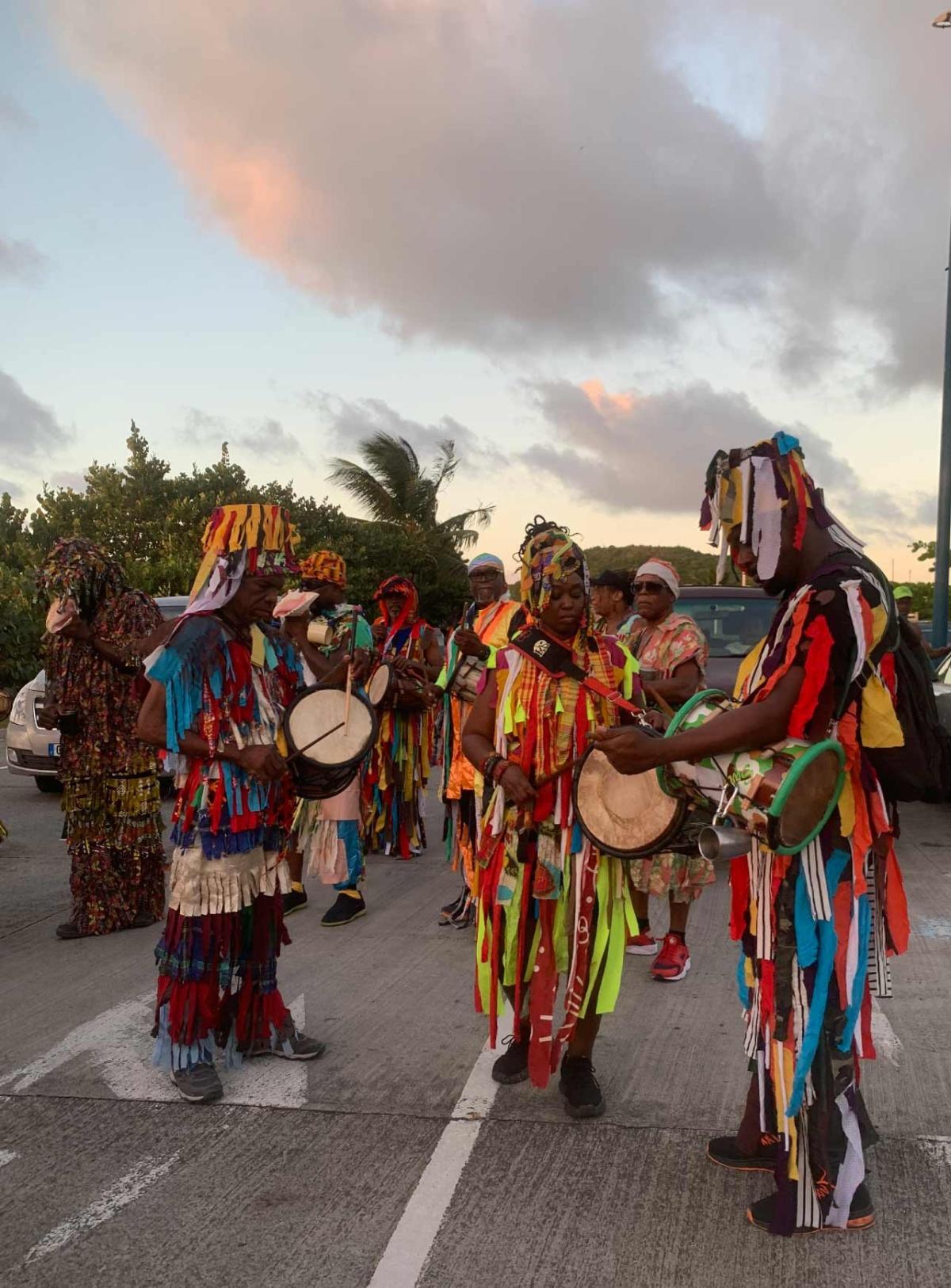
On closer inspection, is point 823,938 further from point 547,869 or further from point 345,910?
point 345,910

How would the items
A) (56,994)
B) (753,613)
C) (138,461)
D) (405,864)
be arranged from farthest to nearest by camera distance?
(138,461), (753,613), (405,864), (56,994)

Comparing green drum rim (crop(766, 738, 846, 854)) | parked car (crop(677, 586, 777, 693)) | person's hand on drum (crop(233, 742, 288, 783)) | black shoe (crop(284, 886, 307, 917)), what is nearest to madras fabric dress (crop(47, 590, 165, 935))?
black shoe (crop(284, 886, 307, 917))

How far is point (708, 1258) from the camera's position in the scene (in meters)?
2.86

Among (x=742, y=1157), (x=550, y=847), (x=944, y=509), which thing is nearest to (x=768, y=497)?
(x=550, y=847)

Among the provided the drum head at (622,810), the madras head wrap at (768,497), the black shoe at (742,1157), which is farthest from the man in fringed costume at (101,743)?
the madras head wrap at (768,497)

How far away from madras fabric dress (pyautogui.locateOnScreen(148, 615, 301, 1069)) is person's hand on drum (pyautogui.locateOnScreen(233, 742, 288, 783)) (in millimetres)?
73

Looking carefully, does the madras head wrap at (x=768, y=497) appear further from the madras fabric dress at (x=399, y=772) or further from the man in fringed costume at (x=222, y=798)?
the madras fabric dress at (x=399, y=772)

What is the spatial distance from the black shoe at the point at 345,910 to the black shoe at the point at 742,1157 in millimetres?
3284

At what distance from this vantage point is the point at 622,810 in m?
3.42

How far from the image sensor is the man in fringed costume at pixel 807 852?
279 centimetres

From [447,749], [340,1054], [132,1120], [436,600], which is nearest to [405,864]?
[447,749]

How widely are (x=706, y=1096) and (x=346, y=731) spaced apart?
184 centimetres

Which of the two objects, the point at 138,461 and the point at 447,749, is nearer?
the point at 447,749

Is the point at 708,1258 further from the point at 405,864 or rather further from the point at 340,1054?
the point at 405,864
